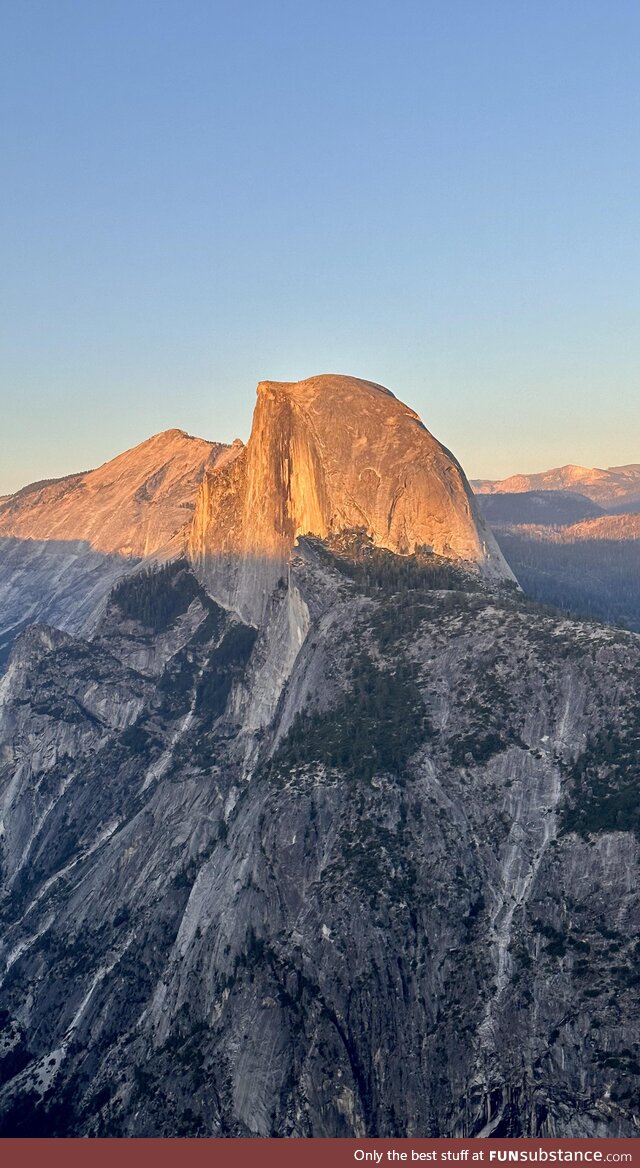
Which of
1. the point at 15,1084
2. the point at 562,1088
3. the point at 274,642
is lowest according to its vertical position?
the point at 15,1084

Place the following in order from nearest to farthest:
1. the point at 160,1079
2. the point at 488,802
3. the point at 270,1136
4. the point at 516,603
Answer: the point at 270,1136, the point at 160,1079, the point at 488,802, the point at 516,603

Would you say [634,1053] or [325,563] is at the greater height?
[325,563]

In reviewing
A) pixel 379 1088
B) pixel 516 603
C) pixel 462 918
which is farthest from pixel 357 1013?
pixel 516 603

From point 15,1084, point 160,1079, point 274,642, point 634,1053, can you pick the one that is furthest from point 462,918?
point 274,642

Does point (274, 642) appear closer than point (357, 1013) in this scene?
No

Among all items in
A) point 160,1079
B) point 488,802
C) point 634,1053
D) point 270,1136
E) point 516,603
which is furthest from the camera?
point 516,603

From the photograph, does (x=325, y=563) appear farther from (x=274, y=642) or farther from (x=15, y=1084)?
(x=15, y=1084)
